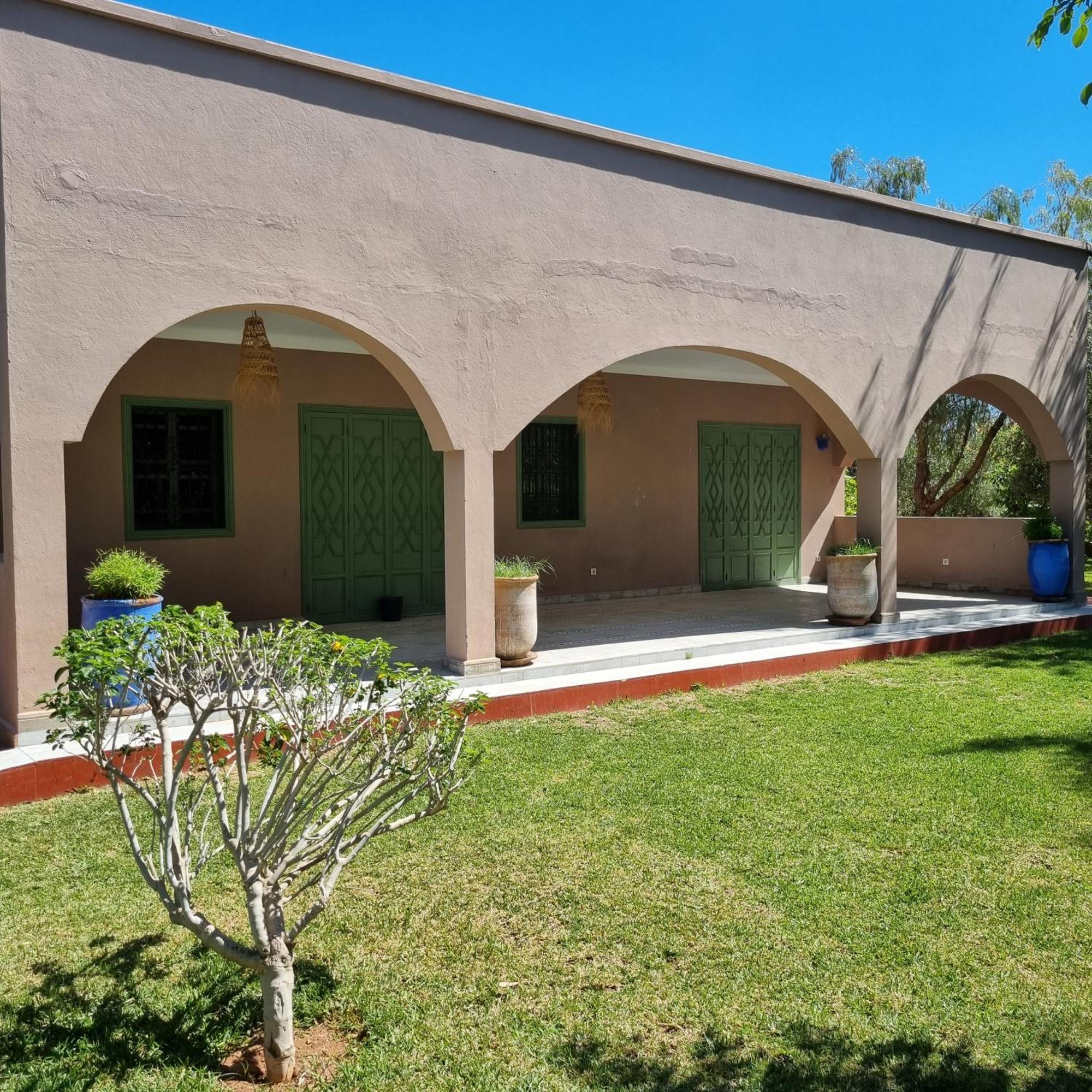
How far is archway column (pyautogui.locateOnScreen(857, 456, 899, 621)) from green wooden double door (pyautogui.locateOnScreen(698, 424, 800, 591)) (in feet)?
10.5

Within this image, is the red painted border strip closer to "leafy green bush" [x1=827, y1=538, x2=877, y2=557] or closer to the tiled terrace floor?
the tiled terrace floor

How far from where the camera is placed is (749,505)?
44.9 feet

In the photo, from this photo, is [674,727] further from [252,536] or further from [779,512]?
[779,512]

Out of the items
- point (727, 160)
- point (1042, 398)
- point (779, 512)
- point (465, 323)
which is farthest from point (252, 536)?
point (1042, 398)

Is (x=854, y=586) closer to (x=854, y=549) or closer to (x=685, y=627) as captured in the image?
(x=854, y=549)

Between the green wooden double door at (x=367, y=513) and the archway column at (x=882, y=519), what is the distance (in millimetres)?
4476

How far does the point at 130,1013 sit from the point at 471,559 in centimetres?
450

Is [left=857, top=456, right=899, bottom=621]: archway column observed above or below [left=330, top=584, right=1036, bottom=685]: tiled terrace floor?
above

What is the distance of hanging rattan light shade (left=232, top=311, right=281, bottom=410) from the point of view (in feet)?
27.8

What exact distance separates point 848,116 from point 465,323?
25483mm

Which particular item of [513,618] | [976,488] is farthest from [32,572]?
[976,488]

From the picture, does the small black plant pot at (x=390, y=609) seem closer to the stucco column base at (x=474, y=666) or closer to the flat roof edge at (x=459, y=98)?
the stucco column base at (x=474, y=666)

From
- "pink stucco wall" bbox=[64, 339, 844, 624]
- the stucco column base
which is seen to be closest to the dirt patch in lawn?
the stucco column base

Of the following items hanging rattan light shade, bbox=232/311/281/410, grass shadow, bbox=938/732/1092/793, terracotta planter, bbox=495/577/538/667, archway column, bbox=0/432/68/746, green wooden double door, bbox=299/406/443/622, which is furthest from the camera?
green wooden double door, bbox=299/406/443/622
